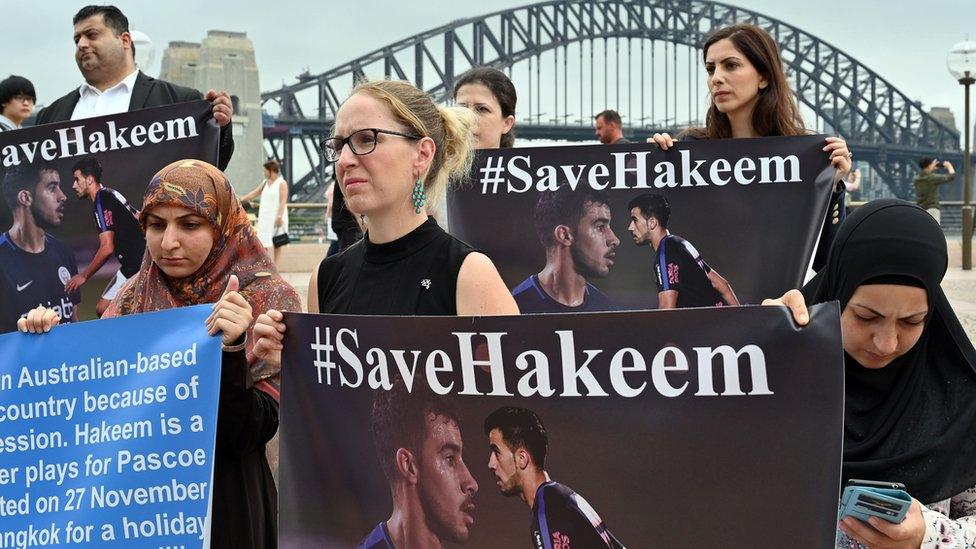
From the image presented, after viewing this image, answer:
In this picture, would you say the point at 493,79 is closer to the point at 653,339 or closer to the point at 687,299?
the point at 687,299

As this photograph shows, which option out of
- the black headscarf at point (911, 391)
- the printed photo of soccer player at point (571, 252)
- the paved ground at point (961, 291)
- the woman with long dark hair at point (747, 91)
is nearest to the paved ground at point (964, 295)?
the paved ground at point (961, 291)

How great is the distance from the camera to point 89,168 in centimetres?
435

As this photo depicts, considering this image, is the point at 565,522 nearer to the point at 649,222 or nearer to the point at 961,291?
the point at 649,222

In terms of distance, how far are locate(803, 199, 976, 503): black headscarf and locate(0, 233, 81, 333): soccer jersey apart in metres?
3.16

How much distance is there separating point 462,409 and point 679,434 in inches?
15.4

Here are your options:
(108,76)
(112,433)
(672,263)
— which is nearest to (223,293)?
(112,433)

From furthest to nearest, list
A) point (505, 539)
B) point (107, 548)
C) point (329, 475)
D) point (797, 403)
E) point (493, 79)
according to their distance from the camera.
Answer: point (493, 79), point (107, 548), point (329, 475), point (505, 539), point (797, 403)

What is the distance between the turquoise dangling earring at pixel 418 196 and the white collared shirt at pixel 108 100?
8.95 feet

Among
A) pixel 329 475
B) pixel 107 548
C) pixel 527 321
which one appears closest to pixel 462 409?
pixel 527 321

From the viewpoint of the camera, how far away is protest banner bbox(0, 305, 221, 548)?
93.7 inches

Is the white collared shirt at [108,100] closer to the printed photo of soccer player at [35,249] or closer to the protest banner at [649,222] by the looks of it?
the printed photo of soccer player at [35,249]

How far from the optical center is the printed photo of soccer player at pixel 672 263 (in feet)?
12.3

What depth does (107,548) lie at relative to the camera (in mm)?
2404

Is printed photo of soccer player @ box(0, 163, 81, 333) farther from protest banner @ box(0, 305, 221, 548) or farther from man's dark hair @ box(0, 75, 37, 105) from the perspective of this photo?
man's dark hair @ box(0, 75, 37, 105)
